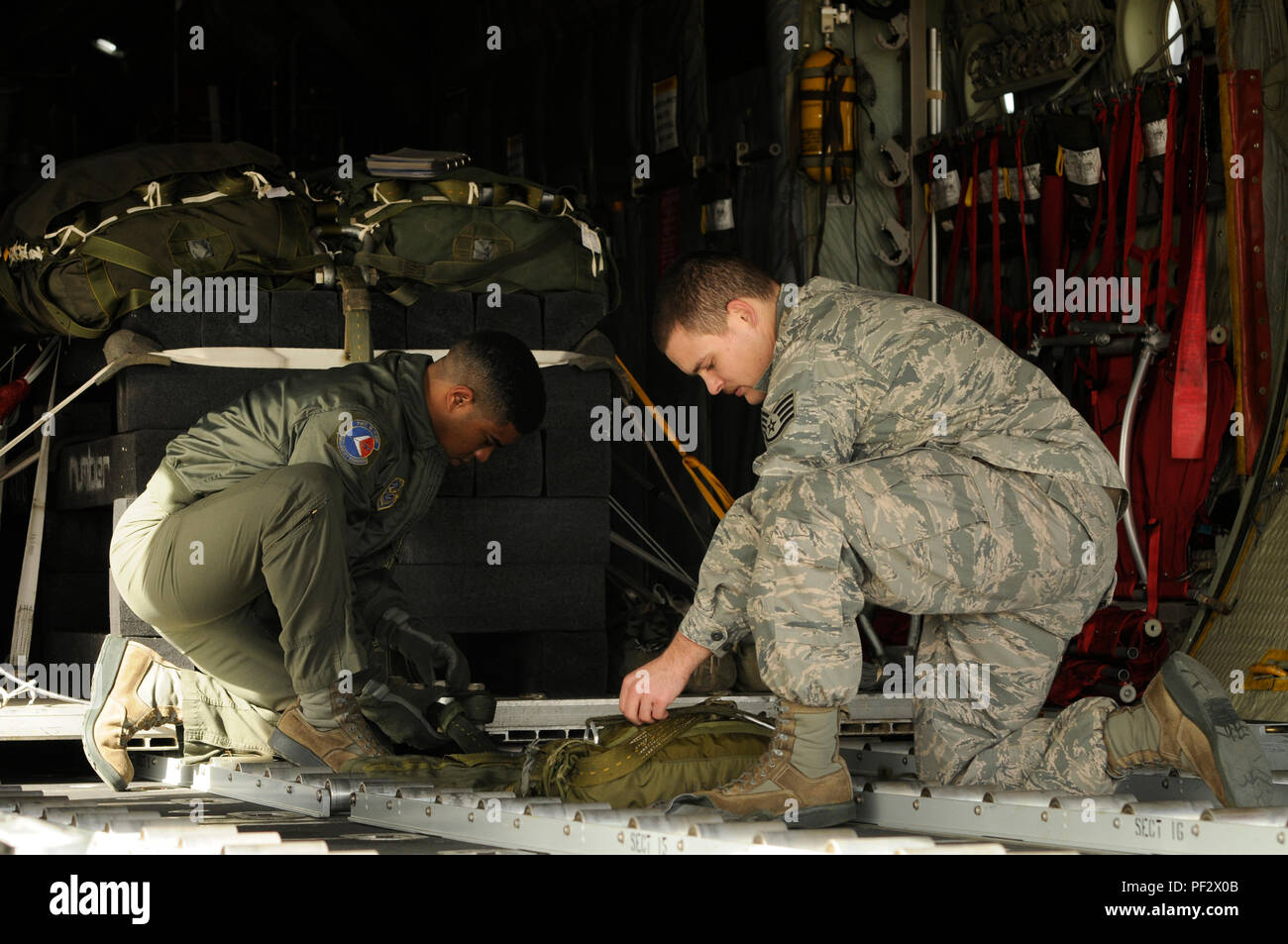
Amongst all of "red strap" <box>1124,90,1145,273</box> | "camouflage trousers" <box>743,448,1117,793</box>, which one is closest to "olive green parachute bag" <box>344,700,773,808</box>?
"camouflage trousers" <box>743,448,1117,793</box>

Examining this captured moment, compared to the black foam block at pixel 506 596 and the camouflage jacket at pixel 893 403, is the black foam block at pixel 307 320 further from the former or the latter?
the camouflage jacket at pixel 893 403

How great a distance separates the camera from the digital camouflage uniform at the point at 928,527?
3.38 meters

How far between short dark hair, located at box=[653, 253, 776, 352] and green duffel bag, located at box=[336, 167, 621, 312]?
78.9 inches

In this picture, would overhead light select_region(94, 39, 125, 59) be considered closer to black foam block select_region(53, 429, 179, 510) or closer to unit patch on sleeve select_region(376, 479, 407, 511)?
black foam block select_region(53, 429, 179, 510)

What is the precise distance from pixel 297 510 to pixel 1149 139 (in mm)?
3293

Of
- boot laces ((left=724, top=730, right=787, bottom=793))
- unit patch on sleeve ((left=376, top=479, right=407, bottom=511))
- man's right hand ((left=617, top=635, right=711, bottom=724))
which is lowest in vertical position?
boot laces ((left=724, top=730, right=787, bottom=793))

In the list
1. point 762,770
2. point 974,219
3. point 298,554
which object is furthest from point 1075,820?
point 974,219

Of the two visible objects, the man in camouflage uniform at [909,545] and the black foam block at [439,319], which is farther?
the black foam block at [439,319]

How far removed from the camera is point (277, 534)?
4.38 metres

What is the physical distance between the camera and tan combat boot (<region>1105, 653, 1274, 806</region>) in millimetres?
3160

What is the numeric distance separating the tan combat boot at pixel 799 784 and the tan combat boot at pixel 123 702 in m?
1.88

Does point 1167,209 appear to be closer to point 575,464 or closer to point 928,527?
point 575,464

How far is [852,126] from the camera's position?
6.86 m

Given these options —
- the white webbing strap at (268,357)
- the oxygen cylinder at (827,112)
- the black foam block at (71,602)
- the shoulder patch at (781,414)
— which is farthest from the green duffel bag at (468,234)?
the shoulder patch at (781,414)
